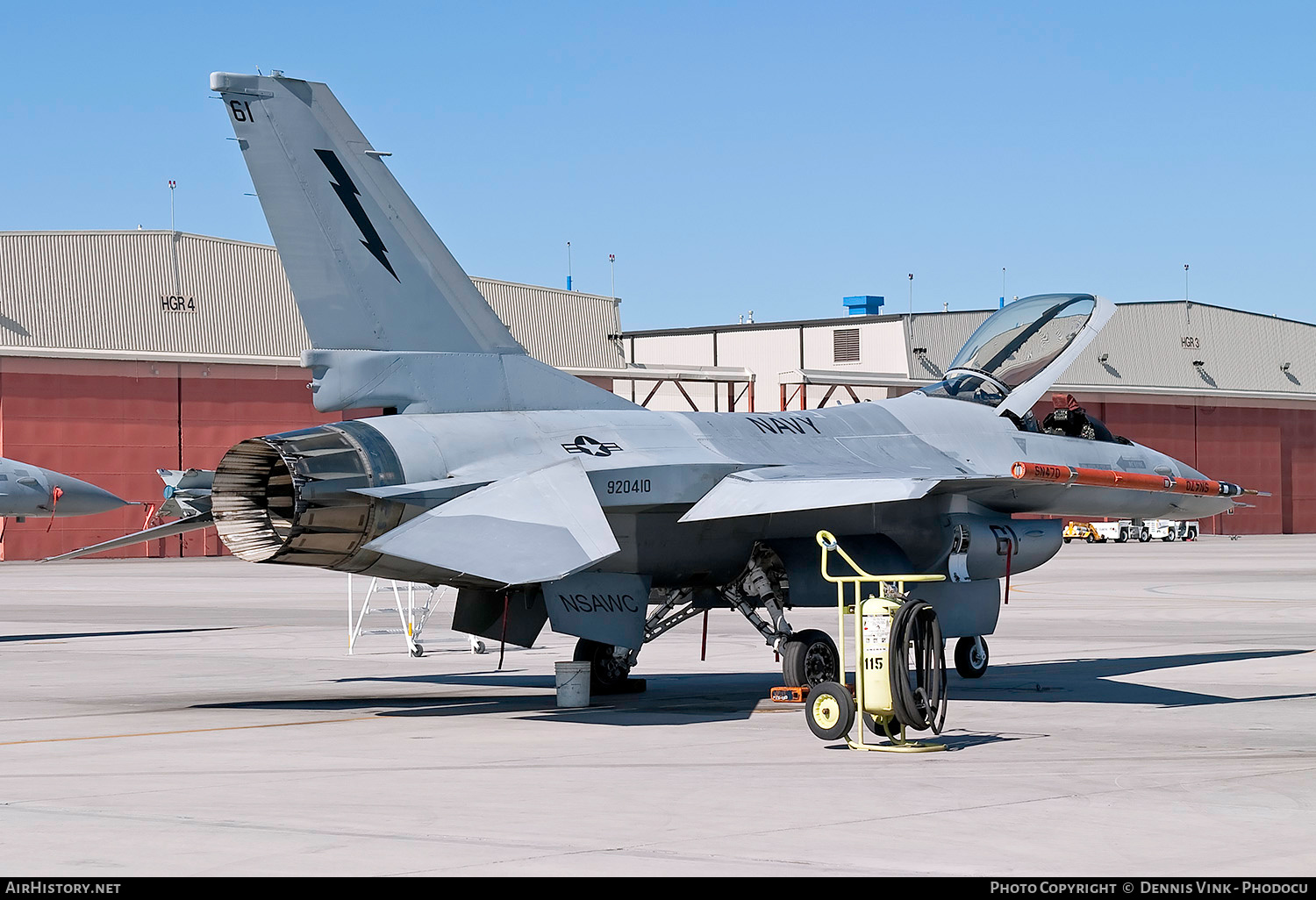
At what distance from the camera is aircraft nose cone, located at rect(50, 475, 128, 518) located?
2859 cm

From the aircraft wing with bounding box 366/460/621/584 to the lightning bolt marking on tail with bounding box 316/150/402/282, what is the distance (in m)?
2.34

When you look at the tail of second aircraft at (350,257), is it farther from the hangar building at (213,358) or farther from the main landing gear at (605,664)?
the hangar building at (213,358)

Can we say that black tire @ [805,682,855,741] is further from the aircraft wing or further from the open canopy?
the open canopy

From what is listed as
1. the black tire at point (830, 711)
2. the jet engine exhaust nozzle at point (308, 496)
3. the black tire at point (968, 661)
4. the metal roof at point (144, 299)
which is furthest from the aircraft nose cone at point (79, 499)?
the metal roof at point (144, 299)

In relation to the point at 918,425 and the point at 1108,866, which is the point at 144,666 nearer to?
the point at 918,425

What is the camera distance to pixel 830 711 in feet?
37.1

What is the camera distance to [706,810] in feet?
26.8

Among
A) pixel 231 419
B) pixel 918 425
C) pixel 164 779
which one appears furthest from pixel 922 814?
pixel 231 419

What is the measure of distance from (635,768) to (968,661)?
7019 millimetres

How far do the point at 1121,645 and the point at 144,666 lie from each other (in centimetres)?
1278

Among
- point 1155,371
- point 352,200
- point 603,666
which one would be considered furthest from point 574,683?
point 1155,371

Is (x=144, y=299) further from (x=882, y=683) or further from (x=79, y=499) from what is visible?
(x=882, y=683)
